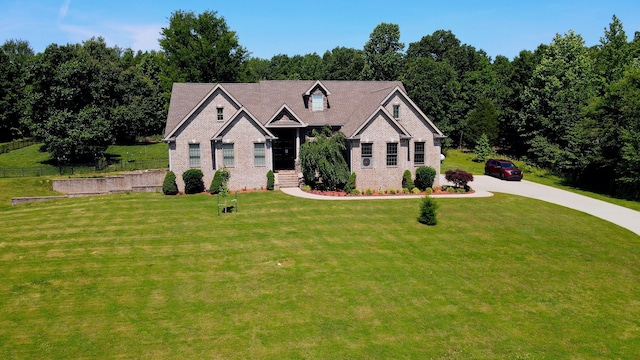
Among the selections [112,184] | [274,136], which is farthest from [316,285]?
[112,184]

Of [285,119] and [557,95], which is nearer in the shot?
[285,119]

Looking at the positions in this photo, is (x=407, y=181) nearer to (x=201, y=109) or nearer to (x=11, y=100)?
(x=201, y=109)

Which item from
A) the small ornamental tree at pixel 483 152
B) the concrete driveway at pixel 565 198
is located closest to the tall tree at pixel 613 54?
the small ornamental tree at pixel 483 152

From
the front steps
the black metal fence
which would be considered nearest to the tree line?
the black metal fence

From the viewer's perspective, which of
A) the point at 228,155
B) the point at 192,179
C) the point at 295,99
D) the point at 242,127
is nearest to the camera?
the point at 192,179

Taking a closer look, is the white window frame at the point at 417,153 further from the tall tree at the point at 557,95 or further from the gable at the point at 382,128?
the tall tree at the point at 557,95

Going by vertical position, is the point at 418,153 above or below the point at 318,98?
below
